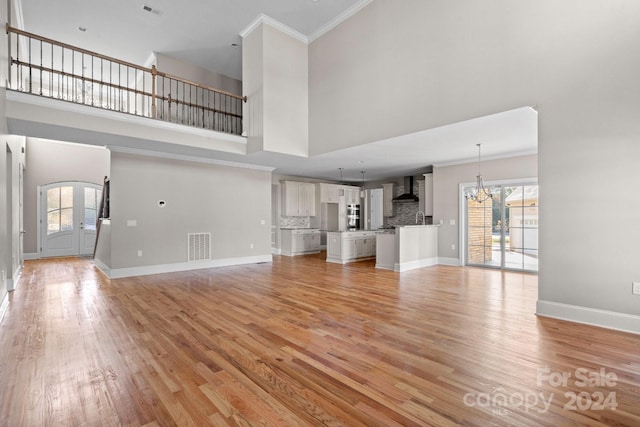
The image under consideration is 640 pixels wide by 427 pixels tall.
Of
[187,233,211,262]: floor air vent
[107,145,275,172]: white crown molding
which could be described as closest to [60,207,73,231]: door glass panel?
[107,145,275,172]: white crown molding

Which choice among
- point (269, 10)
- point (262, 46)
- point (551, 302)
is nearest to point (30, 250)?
point (262, 46)

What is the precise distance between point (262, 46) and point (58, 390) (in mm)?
6091

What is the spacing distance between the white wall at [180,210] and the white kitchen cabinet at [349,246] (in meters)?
1.83

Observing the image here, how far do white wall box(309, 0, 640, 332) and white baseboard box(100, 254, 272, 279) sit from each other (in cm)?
551

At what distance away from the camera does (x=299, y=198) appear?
10.4m

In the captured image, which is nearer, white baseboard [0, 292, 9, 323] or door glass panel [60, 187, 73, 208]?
white baseboard [0, 292, 9, 323]

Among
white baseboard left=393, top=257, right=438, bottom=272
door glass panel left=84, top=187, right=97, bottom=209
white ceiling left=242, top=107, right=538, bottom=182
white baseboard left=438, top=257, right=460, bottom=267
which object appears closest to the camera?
white ceiling left=242, top=107, right=538, bottom=182

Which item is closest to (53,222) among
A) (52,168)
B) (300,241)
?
(52,168)

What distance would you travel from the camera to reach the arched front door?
8.77 m

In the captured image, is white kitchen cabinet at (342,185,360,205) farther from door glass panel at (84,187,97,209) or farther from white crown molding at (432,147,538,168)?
door glass panel at (84,187,97,209)

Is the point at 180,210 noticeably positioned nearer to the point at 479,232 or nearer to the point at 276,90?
the point at 276,90

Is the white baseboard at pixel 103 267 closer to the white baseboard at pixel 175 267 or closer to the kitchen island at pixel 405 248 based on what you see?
the white baseboard at pixel 175 267

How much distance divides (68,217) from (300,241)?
717 cm

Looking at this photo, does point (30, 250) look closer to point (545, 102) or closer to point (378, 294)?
point (378, 294)
